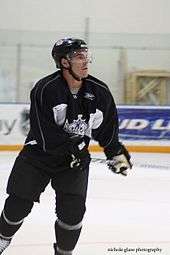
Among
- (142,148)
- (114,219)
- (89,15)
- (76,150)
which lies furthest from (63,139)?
(89,15)

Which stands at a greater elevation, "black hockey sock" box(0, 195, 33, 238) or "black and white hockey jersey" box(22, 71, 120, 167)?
"black and white hockey jersey" box(22, 71, 120, 167)

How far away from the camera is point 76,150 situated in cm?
224

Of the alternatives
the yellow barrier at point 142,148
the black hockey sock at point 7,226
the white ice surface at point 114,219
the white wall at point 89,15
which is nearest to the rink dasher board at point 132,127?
the yellow barrier at point 142,148

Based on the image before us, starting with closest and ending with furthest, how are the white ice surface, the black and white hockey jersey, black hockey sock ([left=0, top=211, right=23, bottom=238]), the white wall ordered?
the black and white hockey jersey < black hockey sock ([left=0, top=211, right=23, bottom=238]) < the white ice surface < the white wall

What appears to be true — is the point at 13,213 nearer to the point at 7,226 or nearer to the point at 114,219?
the point at 7,226

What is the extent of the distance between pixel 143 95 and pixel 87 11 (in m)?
1.89

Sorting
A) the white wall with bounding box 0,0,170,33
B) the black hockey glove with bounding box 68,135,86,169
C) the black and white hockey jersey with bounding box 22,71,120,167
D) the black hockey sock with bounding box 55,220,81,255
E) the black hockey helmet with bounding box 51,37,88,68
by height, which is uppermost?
the black hockey helmet with bounding box 51,37,88,68

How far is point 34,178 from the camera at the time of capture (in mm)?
2252

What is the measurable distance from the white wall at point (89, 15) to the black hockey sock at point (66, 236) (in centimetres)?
748

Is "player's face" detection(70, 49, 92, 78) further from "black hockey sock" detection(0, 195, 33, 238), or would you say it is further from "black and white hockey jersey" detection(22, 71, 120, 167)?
"black hockey sock" detection(0, 195, 33, 238)

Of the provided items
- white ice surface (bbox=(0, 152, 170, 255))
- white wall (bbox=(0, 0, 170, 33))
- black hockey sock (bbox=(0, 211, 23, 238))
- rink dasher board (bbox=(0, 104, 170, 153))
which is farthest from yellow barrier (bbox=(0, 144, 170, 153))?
black hockey sock (bbox=(0, 211, 23, 238))

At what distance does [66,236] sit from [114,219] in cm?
105

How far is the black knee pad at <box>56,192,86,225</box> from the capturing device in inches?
87.4

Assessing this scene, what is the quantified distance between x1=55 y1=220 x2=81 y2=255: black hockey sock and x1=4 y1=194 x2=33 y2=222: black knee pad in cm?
14
